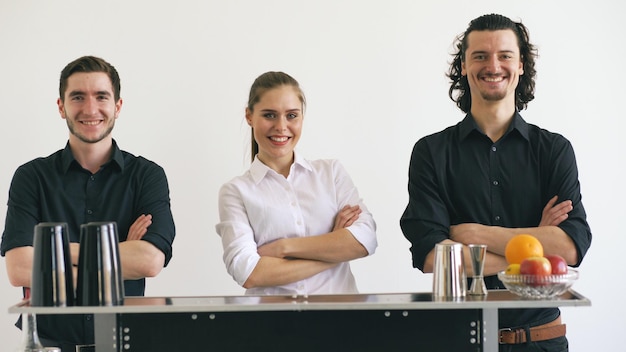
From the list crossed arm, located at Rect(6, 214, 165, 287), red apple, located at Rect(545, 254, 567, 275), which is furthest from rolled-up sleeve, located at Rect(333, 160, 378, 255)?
red apple, located at Rect(545, 254, 567, 275)

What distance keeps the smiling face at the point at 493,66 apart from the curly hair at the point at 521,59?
0.03m

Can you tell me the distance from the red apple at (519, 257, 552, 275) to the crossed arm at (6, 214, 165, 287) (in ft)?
4.54

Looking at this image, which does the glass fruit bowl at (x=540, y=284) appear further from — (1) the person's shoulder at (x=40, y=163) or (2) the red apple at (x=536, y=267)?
(1) the person's shoulder at (x=40, y=163)

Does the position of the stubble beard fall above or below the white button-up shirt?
above

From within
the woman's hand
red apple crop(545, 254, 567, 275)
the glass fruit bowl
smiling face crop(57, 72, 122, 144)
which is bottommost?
the glass fruit bowl

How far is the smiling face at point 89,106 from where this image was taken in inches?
128

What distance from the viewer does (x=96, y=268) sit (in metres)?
2.38

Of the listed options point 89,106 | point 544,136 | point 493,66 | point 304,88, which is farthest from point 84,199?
point 544,136

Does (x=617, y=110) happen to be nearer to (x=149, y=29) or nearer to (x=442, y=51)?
(x=442, y=51)

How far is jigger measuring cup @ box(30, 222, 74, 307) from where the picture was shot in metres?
2.38

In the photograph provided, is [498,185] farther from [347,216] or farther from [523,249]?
[523,249]

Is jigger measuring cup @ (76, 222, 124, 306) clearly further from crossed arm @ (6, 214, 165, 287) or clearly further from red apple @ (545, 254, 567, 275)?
red apple @ (545, 254, 567, 275)

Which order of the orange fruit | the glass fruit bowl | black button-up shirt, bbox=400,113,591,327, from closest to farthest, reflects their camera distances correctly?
1. the glass fruit bowl
2. the orange fruit
3. black button-up shirt, bbox=400,113,591,327

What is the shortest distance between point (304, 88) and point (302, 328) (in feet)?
6.45
